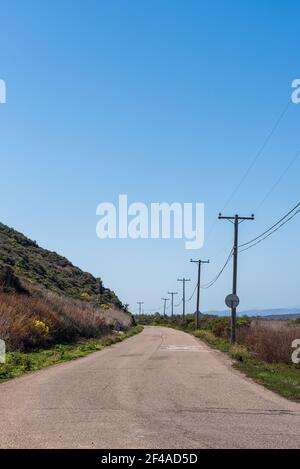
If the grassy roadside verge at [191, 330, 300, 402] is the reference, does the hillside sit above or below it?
above

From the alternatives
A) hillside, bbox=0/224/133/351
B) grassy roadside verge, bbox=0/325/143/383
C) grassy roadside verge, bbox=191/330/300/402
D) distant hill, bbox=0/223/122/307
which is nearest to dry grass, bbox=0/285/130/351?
hillside, bbox=0/224/133/351

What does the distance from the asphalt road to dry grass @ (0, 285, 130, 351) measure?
5900 mm

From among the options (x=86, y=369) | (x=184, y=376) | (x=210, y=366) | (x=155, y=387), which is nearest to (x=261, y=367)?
(x=210, y=366)

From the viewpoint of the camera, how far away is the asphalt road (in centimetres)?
802

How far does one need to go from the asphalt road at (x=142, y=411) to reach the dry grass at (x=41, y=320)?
590 centimetres

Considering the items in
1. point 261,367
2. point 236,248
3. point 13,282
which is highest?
point 236,248

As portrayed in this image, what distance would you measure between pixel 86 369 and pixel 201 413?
8419 millimetres

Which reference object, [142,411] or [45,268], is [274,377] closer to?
[142,411]

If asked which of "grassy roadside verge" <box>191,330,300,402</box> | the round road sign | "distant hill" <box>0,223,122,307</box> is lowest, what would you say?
"grassy roadside verge" <box>191,330,300,402</box>

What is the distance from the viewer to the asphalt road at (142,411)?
8.02 m

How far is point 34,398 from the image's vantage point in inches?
467

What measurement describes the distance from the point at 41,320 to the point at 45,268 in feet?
104

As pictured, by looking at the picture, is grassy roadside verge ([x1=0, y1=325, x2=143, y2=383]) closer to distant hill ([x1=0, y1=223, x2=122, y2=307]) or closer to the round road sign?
the round road sign
